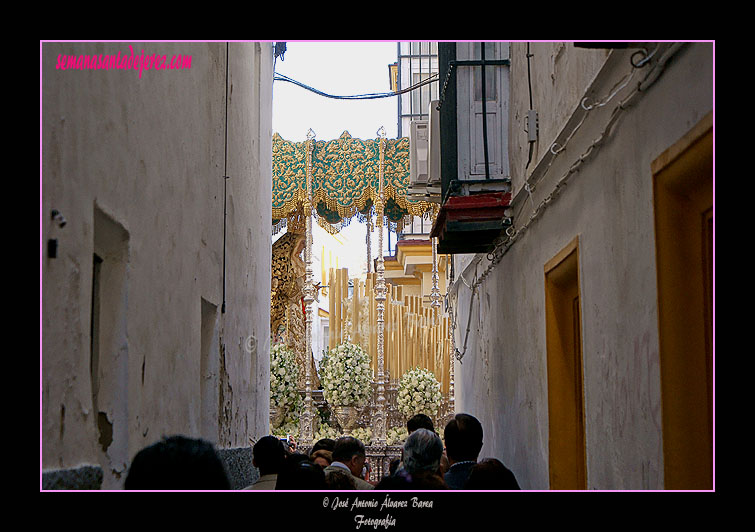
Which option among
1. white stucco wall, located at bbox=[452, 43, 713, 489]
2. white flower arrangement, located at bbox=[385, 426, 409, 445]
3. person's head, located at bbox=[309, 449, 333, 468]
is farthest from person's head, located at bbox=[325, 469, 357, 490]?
white flower arrangement, located at bbox=[385, 426, 409, 445]

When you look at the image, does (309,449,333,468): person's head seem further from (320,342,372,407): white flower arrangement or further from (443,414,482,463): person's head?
(320,342,372,407): white flower arrangement

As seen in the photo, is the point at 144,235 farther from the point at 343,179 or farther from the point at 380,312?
the point at 380,312

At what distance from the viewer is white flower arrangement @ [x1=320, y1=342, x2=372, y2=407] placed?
545 inches

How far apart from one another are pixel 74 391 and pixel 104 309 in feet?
2.28

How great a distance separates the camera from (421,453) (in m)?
4.39

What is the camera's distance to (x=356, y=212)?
14.7 meters

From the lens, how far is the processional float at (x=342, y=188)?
569 inches

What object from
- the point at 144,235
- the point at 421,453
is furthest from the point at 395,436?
the point at 144,235

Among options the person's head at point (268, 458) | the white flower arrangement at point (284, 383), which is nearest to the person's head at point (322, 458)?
the person's head at point (268, 458)

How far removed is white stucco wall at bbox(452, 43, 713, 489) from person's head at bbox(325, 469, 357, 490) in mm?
1173

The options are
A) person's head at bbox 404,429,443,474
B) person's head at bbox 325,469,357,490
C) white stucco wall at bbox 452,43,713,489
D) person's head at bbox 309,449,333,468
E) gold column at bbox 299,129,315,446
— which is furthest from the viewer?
gold column at bbox 299,129,315,446

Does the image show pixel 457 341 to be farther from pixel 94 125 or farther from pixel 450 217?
pixel 94 125

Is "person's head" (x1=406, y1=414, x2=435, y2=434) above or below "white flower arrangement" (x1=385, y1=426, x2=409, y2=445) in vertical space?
above

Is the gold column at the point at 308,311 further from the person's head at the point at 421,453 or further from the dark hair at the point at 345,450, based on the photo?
the person's head at the point at 421,453
